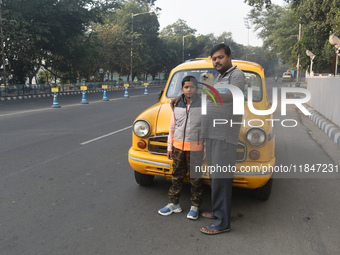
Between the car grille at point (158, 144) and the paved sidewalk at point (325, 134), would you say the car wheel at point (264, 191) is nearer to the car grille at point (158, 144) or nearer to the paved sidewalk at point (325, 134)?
the car grille at point (158, 144)

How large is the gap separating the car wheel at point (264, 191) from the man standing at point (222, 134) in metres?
0.93

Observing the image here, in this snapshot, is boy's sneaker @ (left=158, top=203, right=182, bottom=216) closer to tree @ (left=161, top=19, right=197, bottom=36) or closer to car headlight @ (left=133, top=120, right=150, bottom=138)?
car headlight @ (left=133, top=120, right=150, bottom=138)

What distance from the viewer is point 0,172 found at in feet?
16.8

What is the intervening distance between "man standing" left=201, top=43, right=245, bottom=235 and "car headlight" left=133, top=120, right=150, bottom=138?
3.41ft

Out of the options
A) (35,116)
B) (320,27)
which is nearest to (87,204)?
(35,116)

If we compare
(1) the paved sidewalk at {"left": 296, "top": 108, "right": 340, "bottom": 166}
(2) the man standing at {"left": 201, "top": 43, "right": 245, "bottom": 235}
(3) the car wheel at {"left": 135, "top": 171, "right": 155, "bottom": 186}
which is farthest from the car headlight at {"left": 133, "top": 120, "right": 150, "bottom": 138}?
(1) the paved sidewalk at {"left": 296, "top": 108, "right": 340, "bottom": 166}

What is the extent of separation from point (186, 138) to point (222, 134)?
51cm

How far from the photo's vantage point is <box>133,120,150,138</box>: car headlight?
4039 mm

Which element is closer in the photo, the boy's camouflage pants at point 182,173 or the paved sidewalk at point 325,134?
the boy's camouflage pants at point 182,173

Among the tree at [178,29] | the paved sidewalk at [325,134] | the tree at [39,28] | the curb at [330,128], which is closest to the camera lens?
the paved sidewalk at [325,134]

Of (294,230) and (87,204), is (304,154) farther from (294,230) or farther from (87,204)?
(87,204)

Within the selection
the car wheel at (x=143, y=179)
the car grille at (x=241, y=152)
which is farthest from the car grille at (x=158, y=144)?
the car grille at (x=241, y=152)

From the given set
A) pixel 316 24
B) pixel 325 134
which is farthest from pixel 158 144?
pixel 316 24

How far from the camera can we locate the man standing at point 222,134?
297 cm
